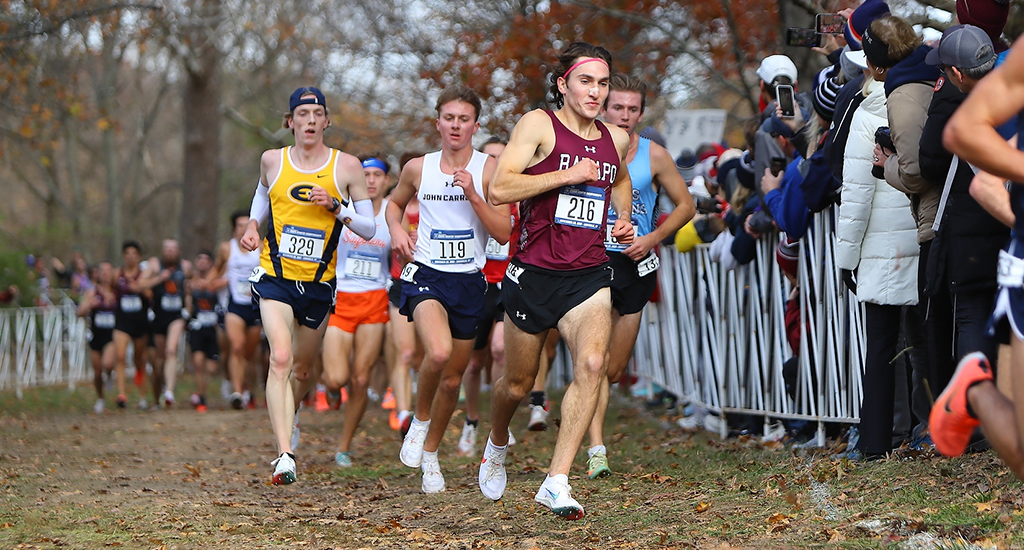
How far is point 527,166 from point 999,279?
8.29 feet

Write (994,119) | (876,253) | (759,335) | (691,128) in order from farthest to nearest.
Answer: (691,128) → (759,335) → (876,253) → (994,119)

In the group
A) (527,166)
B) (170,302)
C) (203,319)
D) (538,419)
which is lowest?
(538,419)

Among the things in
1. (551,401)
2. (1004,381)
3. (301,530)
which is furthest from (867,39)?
(551,401)

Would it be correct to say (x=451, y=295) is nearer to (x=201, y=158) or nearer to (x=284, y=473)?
(x=284, y=473)

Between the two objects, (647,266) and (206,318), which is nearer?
(647,266)

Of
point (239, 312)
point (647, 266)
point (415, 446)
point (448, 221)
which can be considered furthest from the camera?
point (239, 312)

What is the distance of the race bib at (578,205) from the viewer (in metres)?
5.80

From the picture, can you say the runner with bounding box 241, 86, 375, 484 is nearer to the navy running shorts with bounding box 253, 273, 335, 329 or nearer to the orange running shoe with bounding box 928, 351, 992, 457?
the navy running shorts with bounding box 253, 273, 335, 329

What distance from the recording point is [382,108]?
80.9ft

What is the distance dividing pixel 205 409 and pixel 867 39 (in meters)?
11.4

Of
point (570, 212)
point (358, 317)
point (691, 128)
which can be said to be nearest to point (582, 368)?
point (570, 212)

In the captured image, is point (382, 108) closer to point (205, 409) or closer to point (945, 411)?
point (205, 409)

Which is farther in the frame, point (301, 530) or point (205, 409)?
point (205, 409)

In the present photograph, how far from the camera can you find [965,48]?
16.0 ft
